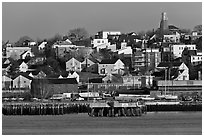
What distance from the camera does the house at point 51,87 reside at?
32312mm

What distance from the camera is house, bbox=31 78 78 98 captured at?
32.3 meters

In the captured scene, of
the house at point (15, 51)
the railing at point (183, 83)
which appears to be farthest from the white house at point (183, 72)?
the house at point (15, 51)

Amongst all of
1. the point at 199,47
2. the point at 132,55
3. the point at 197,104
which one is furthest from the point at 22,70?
the point at 197,104

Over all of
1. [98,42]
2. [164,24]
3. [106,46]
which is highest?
[164,24]

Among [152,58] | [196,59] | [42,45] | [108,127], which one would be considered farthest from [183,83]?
[42,45]

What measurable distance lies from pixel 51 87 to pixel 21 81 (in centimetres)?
444

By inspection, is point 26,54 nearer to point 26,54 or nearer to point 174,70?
point 26,54

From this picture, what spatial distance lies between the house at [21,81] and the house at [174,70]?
5.64m

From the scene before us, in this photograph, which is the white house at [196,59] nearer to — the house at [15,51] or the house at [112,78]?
the house at [112,78]

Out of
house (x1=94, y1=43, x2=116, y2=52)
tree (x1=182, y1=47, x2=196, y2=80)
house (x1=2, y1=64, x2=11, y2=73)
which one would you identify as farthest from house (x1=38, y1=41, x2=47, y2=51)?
tree (x1=182, y1=47, x2=196, y2=80)

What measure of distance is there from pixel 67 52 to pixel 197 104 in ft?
70.4

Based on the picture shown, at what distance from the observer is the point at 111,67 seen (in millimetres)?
42000

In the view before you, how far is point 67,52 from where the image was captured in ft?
153

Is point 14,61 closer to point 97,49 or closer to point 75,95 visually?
point 97,49
